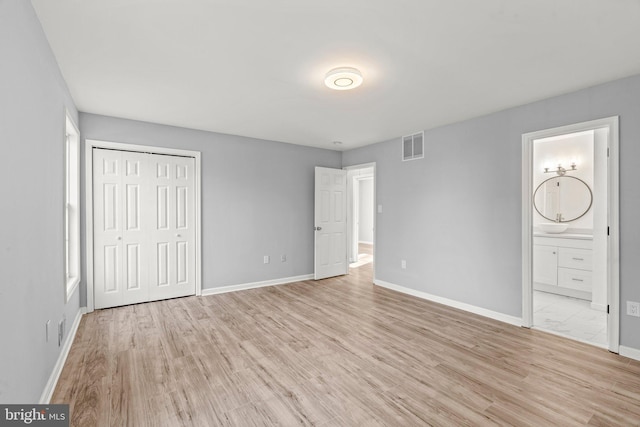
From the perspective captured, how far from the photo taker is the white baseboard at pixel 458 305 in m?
3.58

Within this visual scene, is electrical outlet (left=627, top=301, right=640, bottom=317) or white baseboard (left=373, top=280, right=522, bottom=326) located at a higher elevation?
electrical outlet (left=627, top=301, right=640, bottom=317)

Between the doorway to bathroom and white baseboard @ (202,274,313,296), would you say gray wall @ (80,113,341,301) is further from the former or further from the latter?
the doorway to bathroom

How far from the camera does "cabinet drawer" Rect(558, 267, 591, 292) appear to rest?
14.2ft

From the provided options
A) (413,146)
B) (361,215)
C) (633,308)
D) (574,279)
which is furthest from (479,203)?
(361,215)

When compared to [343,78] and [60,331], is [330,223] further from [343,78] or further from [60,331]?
[60,331]

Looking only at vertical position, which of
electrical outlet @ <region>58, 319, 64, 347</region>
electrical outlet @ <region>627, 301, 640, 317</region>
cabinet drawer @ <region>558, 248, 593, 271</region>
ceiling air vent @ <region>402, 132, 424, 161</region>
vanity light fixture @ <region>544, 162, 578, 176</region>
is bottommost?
electrical outlet @ <region>58, 319, 64, 347</region>

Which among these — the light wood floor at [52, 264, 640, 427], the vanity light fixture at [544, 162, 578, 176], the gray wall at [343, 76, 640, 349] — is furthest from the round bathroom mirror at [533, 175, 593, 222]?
the light wood floor at [52, 264, 640, 427]

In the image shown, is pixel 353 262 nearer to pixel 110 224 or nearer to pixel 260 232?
pixel 260 232

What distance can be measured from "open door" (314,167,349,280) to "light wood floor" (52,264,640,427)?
6.43ft

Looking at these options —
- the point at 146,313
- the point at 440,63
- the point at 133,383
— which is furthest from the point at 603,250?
the point at 146,313

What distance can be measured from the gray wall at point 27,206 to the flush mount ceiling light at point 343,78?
200cm

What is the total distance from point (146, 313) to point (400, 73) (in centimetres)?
404

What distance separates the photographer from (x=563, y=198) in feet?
16.5

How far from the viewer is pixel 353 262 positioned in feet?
24.6
